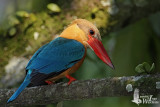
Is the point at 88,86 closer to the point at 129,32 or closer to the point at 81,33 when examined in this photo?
the point at 81,33

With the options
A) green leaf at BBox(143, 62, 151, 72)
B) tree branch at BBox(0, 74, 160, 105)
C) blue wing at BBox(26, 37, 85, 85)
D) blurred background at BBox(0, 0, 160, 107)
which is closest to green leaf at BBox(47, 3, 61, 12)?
blurred background at BBox(0, 0, 160, 107)

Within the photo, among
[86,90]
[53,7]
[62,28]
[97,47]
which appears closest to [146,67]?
[86,90]

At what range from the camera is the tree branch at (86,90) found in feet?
7.10

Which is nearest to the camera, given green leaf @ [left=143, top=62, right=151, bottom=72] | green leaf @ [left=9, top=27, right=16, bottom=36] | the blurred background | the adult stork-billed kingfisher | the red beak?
green leaf @ [left=143, top=62, right=151, bottom=72]

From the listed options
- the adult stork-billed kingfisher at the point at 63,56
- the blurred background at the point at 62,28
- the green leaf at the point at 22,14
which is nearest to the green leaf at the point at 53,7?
the blurred background at the point at 62,28

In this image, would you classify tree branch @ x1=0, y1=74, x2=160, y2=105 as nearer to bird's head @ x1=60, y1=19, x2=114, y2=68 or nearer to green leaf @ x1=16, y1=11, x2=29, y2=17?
bird's head @ x1=60, y1=19, x2=114, y2=68

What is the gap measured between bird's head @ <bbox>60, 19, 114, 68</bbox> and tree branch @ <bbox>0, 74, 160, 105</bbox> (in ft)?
1.42

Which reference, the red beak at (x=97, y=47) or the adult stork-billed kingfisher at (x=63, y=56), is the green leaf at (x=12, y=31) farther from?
the red beak at (x=97, y=47)

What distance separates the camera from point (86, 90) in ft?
7.66

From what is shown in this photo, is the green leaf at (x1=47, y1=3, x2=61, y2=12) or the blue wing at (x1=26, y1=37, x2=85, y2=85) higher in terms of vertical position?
the green leaf at (x1=47, y1=3, x2=61, y2=12)

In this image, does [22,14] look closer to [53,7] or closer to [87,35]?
[53,7]

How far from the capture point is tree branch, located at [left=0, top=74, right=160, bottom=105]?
2.16 m

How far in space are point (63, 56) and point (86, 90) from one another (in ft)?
1.39

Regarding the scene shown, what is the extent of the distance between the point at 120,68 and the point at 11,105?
1.47 m
